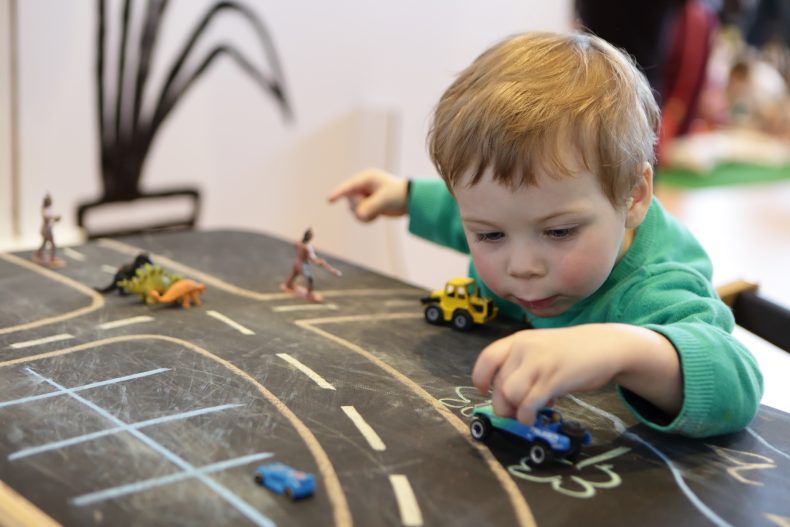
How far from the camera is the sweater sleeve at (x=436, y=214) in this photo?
123 centimetres

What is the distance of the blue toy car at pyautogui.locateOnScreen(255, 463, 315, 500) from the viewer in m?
0.61

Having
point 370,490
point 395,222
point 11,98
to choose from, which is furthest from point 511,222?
point 395,222

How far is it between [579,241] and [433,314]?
25 cm

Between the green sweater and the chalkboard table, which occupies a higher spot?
the green sweater

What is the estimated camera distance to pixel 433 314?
104 centimetres

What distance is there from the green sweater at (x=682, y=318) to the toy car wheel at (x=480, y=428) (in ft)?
0.46

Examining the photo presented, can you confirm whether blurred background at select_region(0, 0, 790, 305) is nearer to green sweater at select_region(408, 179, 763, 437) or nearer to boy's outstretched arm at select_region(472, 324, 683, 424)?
green sweater at select_region(408, 179, 763, 437)

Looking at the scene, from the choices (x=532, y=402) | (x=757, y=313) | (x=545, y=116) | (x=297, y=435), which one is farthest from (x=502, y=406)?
(x=757, y=313)

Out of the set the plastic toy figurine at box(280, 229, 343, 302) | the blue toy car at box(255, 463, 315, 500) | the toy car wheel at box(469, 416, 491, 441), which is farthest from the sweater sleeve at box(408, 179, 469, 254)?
the blue toy car at box(255, 463, 315, 500)

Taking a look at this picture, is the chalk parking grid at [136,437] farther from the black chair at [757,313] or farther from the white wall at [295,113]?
the white wall at [295,113]

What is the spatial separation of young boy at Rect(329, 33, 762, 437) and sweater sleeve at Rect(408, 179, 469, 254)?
0.29m

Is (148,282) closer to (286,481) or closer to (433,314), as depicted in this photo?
(433,314)

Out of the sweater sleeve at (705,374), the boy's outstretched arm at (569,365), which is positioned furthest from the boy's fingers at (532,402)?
the sweater sleeve at (705,374)

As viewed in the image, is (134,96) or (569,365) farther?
(134,96)
